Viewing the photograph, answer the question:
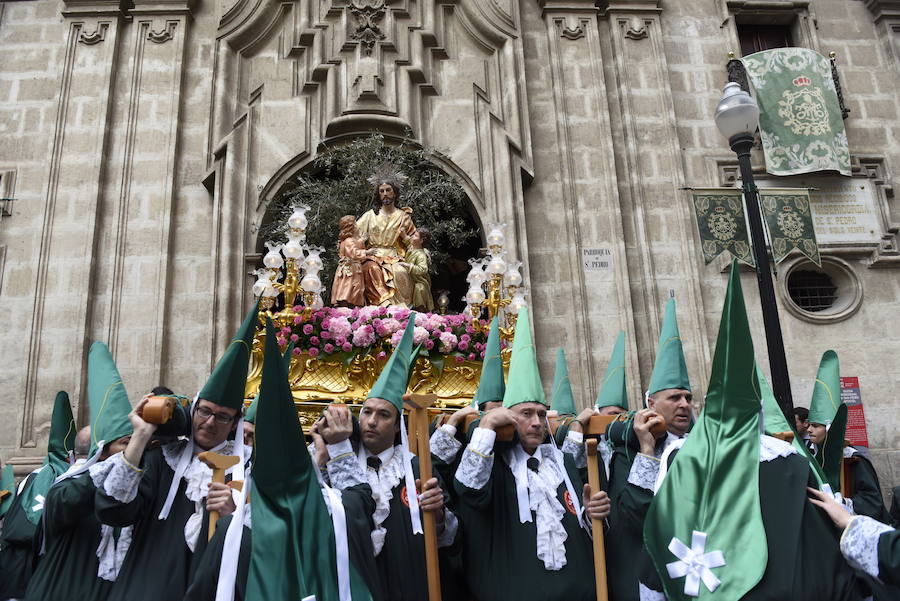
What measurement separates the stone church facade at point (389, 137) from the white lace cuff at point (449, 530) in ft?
20.7

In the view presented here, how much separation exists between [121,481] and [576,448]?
2589 mm

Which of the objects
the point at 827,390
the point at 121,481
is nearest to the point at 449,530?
the point at 121,481

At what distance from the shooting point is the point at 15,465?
30.0 feet

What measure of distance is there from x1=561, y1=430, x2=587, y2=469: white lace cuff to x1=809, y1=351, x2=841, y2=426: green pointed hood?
2.41m

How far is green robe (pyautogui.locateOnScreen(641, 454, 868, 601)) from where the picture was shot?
292 cm

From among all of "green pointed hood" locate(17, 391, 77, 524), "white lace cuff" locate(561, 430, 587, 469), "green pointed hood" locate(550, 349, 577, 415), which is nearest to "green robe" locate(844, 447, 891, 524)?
"green pointed hood" locate(550, 349, 577, 415)

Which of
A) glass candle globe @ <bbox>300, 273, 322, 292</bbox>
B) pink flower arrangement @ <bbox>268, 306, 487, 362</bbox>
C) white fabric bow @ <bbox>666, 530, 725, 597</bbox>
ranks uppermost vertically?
glass candle globe @ <bbox>300, 273, 322, 292</bbox>

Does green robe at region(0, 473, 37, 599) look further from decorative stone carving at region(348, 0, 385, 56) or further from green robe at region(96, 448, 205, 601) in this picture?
decorative stone carving at region(348, 0, 385, 56)

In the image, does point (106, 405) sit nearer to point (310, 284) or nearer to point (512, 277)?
point (310, 284)

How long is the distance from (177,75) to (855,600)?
1099cm

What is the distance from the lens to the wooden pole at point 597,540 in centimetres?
364

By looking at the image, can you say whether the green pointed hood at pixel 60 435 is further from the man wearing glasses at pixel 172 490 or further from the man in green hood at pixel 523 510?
the man in green hood at pixel 523 510

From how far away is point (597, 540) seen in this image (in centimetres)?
373

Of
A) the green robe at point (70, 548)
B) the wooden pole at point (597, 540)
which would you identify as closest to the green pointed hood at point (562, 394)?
the wooden pole at point (597, 540)
